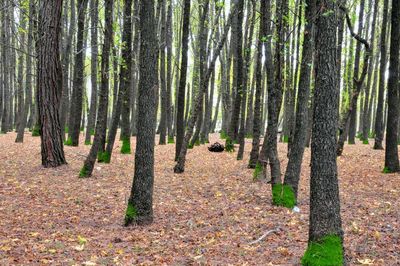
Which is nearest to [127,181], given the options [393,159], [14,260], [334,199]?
[14,260]

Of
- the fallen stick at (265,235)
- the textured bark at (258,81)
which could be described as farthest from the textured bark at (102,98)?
the fallen stick at (265,235)

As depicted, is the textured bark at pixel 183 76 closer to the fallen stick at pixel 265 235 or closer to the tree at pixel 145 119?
the tree at pixel 145 119

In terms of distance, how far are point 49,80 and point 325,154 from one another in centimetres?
915

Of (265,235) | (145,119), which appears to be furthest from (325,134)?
(145,119)

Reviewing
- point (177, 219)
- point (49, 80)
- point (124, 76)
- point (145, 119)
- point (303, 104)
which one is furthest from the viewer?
point (124, 76)

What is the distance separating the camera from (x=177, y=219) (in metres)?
7.52

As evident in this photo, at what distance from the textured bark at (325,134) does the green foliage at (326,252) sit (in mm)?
67

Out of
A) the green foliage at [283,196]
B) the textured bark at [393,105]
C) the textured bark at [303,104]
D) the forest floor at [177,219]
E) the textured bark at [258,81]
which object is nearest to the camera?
the forest floor at [177,219]

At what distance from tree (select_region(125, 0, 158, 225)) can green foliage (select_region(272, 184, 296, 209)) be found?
2957mm

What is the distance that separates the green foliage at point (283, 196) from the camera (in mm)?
8165

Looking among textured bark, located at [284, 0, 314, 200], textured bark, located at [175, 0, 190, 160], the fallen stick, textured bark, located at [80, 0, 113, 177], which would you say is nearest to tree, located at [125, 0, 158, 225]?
the fallen stick

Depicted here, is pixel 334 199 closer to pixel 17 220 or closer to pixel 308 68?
pixel 308 68

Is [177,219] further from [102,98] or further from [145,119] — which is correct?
[102,98]

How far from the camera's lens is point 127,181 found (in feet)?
34.9
